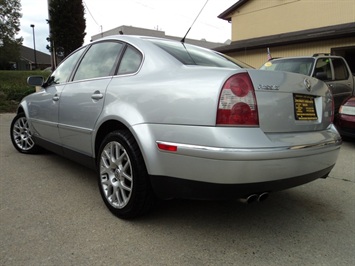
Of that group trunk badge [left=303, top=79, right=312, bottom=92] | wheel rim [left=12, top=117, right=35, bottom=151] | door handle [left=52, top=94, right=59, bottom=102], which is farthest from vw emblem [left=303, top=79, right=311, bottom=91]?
wheel rim [left=12, top=117, right=35, bottom=151]

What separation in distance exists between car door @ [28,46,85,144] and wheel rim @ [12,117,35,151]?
1.65ft

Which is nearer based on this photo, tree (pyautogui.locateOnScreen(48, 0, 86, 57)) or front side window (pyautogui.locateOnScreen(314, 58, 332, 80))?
front side window (pyautogui.locateOnScreen(314, 58, 332, 80))

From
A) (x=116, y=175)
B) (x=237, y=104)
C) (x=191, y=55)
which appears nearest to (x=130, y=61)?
(x=191, y=55)

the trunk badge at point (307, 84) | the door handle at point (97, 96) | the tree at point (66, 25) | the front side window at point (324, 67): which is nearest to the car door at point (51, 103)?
the door handle at point (97, 96)

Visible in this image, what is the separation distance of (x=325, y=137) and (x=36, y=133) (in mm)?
3577

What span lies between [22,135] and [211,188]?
152 inches

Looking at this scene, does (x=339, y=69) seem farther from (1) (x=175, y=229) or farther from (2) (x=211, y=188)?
(2) (x=211, y=188)

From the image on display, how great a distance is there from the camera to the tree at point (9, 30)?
3819 cm

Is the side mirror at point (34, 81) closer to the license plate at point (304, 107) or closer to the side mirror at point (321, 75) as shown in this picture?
the license plate at point (304, 107)

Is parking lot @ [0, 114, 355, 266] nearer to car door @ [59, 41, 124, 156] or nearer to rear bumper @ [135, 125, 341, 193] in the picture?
rear bumper @ [135, 125, 341, 193]

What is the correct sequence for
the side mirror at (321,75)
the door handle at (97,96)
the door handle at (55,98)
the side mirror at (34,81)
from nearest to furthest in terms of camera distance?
the door handle at (97,96) → the door handle at (55,98) → the side mirror at (34,81) → the side mirror at (321,75)

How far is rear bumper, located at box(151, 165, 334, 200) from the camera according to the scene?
222 cm

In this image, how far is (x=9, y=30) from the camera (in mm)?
38844

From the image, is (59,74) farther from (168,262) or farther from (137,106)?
(168,262)
